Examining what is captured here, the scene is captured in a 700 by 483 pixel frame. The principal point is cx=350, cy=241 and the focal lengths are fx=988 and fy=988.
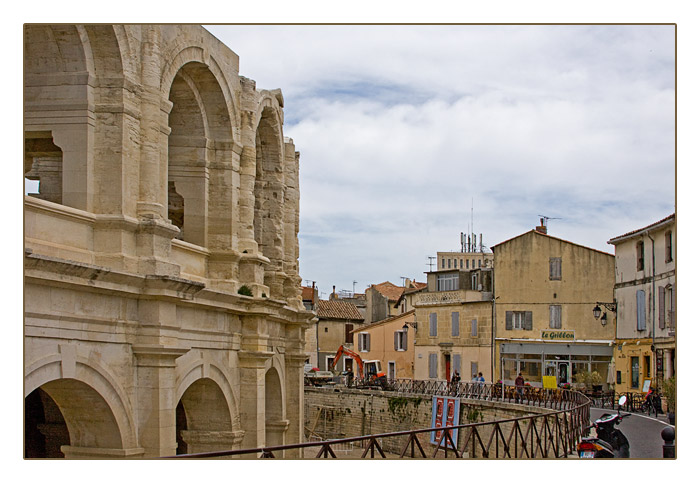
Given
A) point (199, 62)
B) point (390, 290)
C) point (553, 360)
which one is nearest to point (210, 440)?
point (199, 62)

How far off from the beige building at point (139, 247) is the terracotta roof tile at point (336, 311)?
41175 mm

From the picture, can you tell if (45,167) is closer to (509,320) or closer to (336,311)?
(509,320)

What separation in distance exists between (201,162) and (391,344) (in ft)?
118

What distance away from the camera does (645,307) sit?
27984mm

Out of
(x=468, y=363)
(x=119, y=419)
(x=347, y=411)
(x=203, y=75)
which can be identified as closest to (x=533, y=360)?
(x=468, y=363)

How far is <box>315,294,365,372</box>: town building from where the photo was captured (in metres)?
61.4

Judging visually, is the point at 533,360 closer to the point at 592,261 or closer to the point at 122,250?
the point at 592,261

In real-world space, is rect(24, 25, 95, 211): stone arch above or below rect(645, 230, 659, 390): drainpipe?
above

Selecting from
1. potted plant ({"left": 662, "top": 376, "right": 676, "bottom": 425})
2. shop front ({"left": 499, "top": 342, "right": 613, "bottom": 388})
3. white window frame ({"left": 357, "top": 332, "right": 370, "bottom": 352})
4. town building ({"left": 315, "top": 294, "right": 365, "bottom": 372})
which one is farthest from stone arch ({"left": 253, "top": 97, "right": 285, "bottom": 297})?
town building ({"left": 315, "top": 294, "right": 365, "bottom": 372})

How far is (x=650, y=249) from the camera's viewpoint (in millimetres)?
25969

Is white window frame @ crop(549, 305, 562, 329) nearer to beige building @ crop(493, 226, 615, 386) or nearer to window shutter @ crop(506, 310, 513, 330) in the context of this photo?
beige building @ crop(493, 226, 615, 386)

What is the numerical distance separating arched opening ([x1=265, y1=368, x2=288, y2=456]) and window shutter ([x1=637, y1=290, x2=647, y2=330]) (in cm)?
1113

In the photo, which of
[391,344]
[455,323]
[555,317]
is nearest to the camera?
[555,317]
